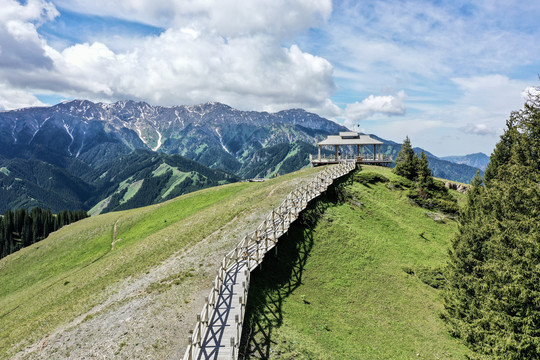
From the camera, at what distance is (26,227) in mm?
118062

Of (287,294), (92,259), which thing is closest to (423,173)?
(287,294)

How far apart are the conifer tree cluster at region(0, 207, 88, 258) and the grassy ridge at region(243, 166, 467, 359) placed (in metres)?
135

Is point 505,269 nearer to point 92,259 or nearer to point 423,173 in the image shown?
point 423,173

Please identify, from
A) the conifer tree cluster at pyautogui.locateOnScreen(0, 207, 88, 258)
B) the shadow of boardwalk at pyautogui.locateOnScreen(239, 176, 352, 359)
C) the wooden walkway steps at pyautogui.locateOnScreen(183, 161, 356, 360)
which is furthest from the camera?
the conifer tree cluster at pyautogui.locateOnScreen(0, 207, 88, 258)

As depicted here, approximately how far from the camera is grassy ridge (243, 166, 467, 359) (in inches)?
723

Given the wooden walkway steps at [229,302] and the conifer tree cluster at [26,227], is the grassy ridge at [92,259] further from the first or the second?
the conifer tree cluster at [26,227]

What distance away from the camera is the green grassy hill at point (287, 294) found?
712 inches

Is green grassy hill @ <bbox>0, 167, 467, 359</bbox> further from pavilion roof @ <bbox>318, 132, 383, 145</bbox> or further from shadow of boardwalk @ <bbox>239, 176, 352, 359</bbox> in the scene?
pavilion roof @ <bbox>318, 132, 383, 145</bbox>

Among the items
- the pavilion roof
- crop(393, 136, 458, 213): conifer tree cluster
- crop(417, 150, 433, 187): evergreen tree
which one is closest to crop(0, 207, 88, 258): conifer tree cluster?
the pavilion roof

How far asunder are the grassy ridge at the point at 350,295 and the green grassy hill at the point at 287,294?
9cm

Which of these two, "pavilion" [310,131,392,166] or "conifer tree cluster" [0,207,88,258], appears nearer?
"pavilion" [310,131,392,166]

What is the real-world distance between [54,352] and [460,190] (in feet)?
236

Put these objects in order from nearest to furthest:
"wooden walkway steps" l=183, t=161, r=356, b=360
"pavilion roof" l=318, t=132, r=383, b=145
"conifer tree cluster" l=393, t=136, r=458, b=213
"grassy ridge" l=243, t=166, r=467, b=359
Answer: "wooden walkway steps" l=183, t=161, r=356, b=360, "grassy ridge" l=243, t=166, r=467, b=359, "conifer tree cluster" l=393, t=136, r=458, b=213, "pavilion roof" l=318, t=132, r=383, b=145

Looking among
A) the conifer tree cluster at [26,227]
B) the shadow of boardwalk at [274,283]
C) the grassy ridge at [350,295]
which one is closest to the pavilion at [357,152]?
the grassy ridge at [350,295]
